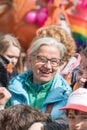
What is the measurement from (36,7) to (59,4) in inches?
40.5

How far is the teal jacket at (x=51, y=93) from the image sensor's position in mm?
2738

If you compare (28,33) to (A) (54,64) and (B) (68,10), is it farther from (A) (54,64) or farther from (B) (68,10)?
(A) (54,64)

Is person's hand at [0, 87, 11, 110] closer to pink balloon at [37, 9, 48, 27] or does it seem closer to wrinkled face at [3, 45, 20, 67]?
wrinkled face at [3, 45, 20, 67]

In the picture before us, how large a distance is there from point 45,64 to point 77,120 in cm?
77

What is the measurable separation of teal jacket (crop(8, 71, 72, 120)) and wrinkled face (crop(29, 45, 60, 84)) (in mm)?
→ 59

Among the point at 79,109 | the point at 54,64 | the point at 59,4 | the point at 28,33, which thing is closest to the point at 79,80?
the point at 54,64

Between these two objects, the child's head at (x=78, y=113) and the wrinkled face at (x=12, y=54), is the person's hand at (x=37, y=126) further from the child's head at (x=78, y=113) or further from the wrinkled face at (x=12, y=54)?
the wrinkled face at (x=12, y=54)

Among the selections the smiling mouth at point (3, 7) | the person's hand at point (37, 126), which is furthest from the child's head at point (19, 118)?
the smiling mouth at point (3, 7)

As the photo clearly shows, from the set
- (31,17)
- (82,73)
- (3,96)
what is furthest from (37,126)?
(31,17)

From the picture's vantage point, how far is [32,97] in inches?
113

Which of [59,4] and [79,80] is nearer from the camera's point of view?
[79,80]

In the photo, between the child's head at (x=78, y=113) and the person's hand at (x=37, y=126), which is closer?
the person's hand at (x=37, y=126)

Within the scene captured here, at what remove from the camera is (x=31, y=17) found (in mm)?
8875

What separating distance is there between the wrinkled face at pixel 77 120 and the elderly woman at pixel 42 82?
1.74 ft
